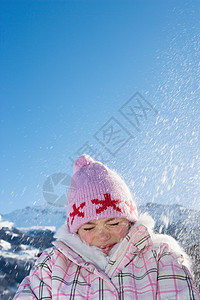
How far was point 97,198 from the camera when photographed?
233cm

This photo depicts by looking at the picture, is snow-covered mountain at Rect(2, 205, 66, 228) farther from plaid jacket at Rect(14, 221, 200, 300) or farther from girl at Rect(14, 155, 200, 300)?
plaid jacket at Rect(14, 221, 200, 300)

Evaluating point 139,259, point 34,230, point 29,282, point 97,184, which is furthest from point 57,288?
point 34,230

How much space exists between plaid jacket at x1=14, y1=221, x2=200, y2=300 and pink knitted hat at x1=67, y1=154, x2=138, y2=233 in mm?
243

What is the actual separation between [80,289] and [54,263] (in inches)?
9.5

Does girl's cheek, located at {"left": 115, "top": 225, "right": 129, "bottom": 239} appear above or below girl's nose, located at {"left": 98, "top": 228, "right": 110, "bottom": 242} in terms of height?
below

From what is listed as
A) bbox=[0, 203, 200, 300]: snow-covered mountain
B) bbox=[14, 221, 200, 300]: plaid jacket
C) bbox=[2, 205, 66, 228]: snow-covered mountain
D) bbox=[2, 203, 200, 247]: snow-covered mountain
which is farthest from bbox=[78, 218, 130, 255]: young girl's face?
bbox=[2, 205, 66, 228]: snow-covered mountain

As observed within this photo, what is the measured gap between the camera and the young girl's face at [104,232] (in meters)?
2.13

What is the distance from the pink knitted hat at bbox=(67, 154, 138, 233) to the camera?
226 centimetres

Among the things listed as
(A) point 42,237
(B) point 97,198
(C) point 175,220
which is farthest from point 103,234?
(A) point 42,237

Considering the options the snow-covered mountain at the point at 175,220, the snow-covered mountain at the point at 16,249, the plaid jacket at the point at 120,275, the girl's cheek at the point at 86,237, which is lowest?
the snow-covered mountain at the point at 175,220

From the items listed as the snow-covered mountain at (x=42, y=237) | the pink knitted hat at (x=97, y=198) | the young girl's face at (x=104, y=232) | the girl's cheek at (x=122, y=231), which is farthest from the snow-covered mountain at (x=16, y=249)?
the girl's cheek at (x=122, y=231)

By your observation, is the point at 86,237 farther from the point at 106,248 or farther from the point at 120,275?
the point at 120,275

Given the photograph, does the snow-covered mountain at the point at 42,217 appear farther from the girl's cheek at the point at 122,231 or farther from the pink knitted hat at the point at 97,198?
the girl's cheek at the point at 122,231

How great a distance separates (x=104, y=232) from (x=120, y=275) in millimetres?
348
